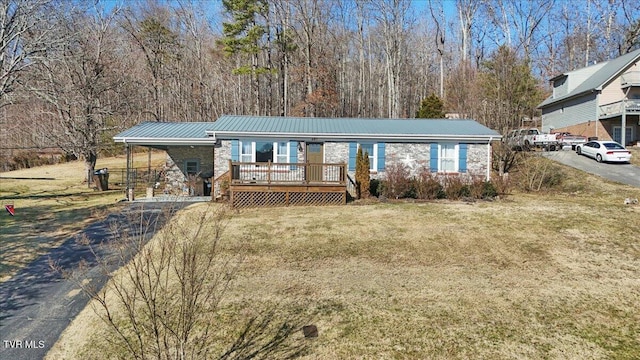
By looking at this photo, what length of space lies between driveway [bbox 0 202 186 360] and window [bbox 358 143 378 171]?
431 inches

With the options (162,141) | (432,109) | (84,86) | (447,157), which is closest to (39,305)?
(162,141)

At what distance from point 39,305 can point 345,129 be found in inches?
520

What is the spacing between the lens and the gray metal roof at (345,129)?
51.9ft

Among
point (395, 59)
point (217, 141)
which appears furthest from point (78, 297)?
point (395, 59)

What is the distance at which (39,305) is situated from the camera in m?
6.23

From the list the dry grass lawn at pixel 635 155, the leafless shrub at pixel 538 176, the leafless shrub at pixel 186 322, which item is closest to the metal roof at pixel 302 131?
the leafless shrub at pixel 538 176

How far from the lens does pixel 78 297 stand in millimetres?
6605

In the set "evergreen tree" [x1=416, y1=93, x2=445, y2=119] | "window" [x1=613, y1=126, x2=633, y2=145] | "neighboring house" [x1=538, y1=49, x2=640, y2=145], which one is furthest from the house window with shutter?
"window" [x1=613, y1=126, x2=633, y2=145]

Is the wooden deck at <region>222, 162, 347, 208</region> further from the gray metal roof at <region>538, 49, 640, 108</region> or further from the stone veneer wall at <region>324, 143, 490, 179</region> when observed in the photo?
the gray metal roof at <region>538, 49, 640, 108</region>

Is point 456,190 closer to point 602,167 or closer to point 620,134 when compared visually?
point 602,167

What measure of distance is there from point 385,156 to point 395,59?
21.5 m

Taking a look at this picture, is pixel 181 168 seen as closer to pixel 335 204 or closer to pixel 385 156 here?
pixel 335 204

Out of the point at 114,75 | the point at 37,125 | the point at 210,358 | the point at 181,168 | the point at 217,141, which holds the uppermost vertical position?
the point at 114,75

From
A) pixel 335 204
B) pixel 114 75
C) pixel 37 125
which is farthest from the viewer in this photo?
pixel 37 125
